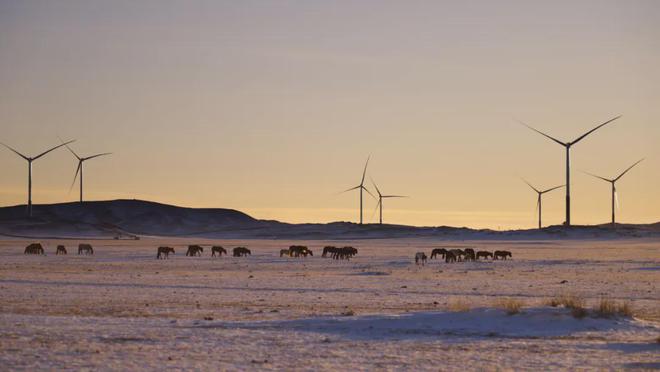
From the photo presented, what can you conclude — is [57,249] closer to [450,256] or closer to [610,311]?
[450,256]

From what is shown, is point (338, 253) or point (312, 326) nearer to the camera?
point (312, 326)

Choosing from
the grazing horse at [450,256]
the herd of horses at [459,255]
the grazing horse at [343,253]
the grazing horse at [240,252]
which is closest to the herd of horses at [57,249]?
the grazing horse at [240,252]

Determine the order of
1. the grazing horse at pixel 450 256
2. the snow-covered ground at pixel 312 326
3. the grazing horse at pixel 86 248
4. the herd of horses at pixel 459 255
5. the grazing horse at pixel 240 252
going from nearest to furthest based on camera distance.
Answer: the snow-covered ground at pixel 312 326
the herd of horses at pixel 459 255
the grazing horse at pixel 450 256
the grazing horse at pixel 240 252
the grazing horse at pixel 86 248

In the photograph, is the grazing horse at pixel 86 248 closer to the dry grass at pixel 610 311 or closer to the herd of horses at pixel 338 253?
the herd of horses at pixel 338 253

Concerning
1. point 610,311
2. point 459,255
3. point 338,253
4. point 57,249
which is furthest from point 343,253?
point 610,311

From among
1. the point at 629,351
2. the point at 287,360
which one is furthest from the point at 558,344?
the point at 287,360

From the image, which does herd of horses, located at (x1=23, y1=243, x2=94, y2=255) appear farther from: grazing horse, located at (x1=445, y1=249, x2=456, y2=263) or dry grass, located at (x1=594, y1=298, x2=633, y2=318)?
dry grass, located at (x1=594, y1=298, x2=633, y2=318)

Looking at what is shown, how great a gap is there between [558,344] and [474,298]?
12678 millimetres

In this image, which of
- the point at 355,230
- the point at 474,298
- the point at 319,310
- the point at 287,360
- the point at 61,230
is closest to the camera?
the point at 287,360

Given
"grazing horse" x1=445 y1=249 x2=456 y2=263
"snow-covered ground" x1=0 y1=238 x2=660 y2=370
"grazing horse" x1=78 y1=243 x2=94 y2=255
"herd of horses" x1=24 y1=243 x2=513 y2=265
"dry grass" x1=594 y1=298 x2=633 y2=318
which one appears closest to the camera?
"snow-covered ground" x1=0 y1=238 x2=660 y2=370

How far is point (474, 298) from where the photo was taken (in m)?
35.0

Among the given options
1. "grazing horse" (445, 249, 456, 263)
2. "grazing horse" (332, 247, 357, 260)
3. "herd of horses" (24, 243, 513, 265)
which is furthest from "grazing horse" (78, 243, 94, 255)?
"grazing horse" (445, 249, 456, 263)

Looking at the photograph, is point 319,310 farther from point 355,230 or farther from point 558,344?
point 355,230

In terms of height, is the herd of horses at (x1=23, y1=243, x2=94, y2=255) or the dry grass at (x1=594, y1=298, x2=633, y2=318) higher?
the herd of horses at (x1=23, y1=243, x2=94, y2=255)
